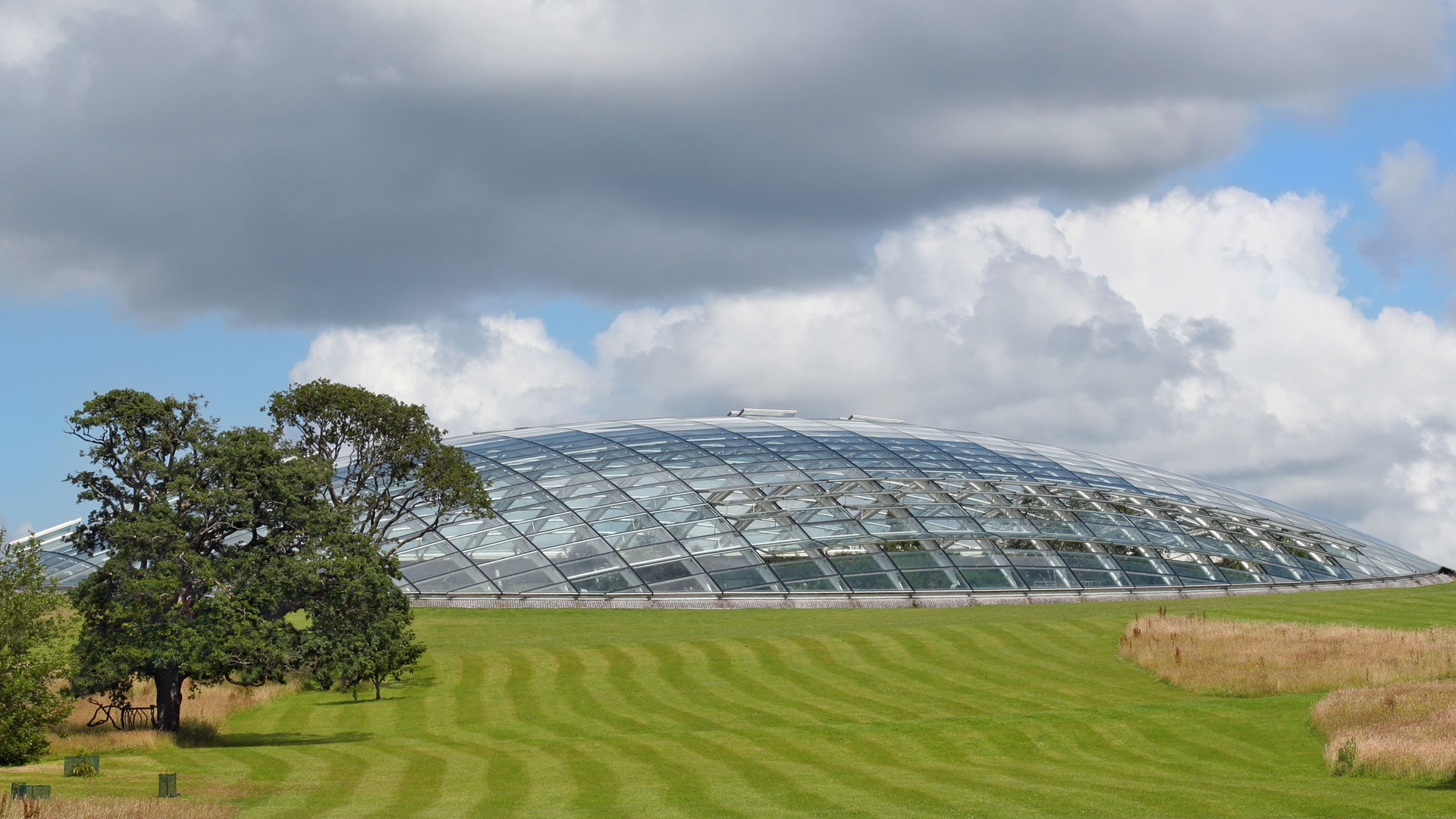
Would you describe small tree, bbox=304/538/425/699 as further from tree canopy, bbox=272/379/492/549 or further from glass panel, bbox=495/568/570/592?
glass panel, bbox=495/568/570/592

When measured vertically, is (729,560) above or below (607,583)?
above

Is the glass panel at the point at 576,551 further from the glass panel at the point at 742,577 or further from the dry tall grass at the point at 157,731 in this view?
the dry tall grass at the point at 157,731

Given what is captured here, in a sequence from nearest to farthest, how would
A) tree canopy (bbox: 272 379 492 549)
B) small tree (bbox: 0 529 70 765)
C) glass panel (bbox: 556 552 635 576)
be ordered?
small tree (bbox: 0 529 70 765) < tree canopy (bbox: 272 379 492 549) < glass panel (bbox: 556 552 635 576)

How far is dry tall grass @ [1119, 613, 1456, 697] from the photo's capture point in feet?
116

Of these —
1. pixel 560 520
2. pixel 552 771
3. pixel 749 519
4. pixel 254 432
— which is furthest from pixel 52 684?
pixel 749 519

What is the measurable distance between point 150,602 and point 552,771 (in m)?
13.2

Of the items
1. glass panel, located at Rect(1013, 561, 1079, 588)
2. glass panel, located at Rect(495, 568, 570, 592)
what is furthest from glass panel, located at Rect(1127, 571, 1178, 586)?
glass panel, located at Rect(495, 568, 570, 592)

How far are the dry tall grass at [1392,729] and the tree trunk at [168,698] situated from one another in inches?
1123

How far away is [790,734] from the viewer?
3152cm

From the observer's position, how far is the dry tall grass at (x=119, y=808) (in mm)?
20969

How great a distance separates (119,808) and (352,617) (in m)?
13.8

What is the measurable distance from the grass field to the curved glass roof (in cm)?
782

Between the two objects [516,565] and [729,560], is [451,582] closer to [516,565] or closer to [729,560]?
[516,565]

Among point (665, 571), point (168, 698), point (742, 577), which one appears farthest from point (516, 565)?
point (168, 698)
